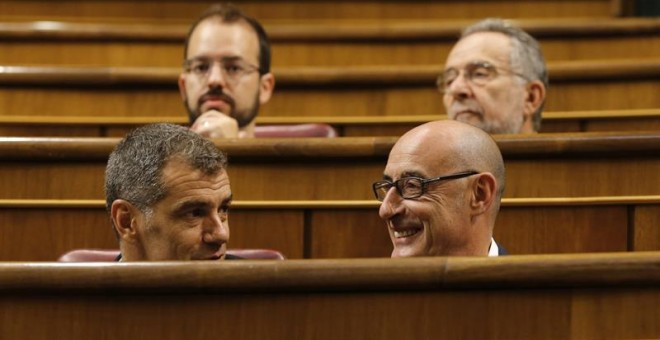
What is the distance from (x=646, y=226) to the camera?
2.27ft

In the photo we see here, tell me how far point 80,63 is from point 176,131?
50 centimetres

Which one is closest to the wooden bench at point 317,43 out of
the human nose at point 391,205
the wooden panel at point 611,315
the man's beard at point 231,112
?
the man's beard at point 231,112

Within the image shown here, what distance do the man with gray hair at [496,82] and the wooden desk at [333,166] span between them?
0.48ft

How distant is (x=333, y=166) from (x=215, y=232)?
0.43ft

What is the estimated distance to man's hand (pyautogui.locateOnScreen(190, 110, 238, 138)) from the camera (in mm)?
825

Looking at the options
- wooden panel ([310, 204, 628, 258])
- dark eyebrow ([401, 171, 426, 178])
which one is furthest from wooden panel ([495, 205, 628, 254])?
dark eyebrow ([401, 171, 426, 178])

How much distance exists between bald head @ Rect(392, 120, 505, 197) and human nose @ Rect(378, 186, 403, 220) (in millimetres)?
23

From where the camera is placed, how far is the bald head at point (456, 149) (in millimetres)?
613

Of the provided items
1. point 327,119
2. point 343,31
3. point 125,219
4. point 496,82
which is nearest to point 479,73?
point 496,82

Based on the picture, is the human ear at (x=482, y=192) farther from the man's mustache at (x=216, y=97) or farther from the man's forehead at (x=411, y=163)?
the man's mustache at (x=216, y=97)

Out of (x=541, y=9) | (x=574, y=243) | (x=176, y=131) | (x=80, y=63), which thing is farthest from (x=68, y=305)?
(x=541, y=9)

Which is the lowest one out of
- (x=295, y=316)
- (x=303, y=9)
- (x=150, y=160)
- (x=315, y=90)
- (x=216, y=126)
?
(x=295, y=316)

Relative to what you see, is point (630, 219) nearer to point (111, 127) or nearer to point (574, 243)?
point (574, 243)

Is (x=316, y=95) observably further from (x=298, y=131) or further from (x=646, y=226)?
(x=646, y=226)
